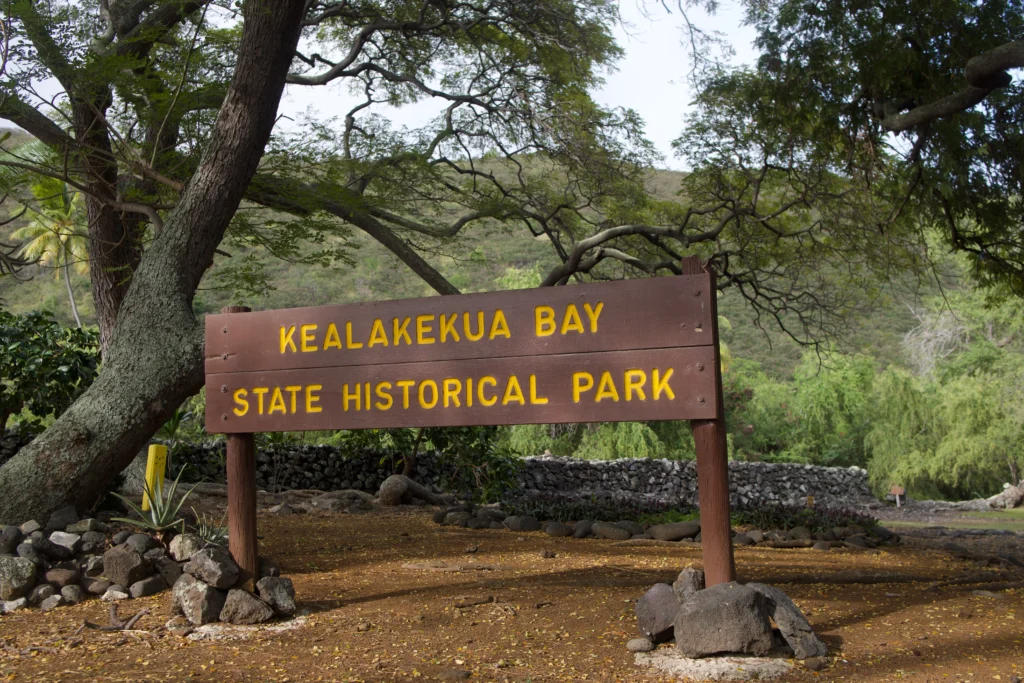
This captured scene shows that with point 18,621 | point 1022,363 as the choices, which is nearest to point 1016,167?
point 18,621

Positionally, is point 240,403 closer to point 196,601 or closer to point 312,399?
point 312,399

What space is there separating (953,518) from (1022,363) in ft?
26.5

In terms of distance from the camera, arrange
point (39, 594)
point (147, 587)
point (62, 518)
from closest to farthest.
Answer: point (39, 594), point (147, 587), point (62, 518)

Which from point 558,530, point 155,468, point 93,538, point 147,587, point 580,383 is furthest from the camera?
point 558,530

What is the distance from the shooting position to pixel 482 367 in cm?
434

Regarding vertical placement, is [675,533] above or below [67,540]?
below

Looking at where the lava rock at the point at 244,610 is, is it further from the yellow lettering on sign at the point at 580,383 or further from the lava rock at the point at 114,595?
the yellow lettering on sign at the point at 580,383

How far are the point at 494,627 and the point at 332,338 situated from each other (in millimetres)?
1819

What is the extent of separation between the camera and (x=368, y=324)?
183 inches

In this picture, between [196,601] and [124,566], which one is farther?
[124,566]

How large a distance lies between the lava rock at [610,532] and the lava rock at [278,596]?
14.3 feet

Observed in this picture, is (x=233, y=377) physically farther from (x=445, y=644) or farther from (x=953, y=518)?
(x=953, y=518)

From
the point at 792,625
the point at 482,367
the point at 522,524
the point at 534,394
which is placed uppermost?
the point at 482,367

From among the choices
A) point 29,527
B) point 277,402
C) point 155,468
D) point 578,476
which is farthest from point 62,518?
point 578,476
